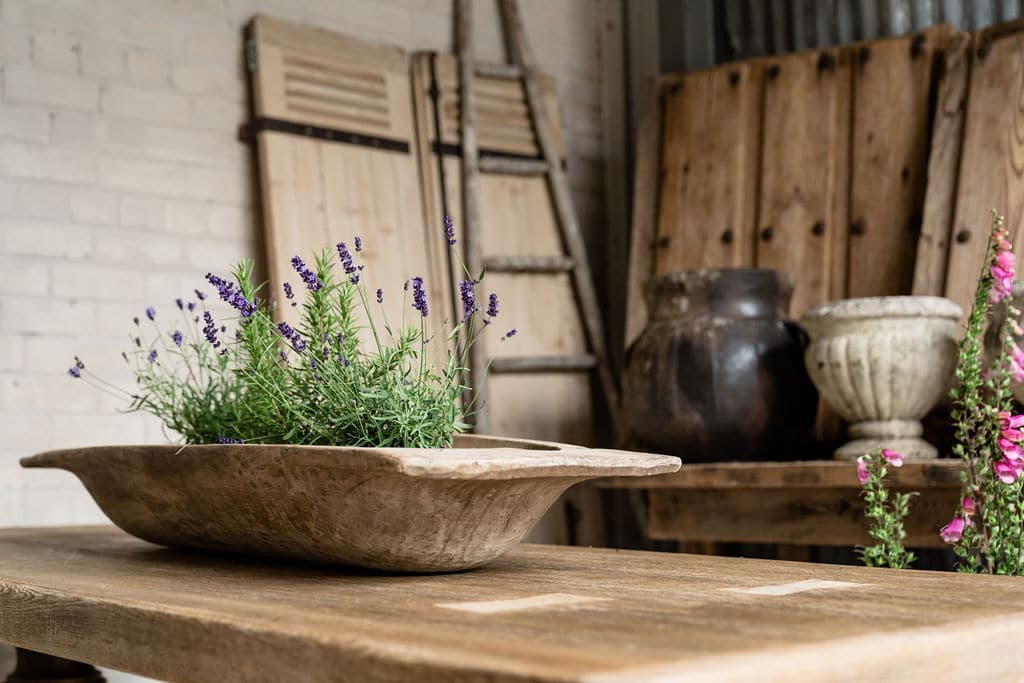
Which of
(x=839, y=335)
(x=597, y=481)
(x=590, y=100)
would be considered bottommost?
(x=597, y=481)

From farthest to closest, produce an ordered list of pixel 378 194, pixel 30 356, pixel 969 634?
1. pixel 378 194
2. pixel 30 356
3. pixel 969 634

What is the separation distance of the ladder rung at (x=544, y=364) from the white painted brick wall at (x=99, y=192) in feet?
2.90

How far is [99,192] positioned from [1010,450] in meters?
2.67

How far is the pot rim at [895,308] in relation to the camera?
2721 mm

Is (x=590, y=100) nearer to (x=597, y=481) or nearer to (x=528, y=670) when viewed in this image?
(x=597, y=481)

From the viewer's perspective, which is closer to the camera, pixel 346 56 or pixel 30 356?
pixel 30 356

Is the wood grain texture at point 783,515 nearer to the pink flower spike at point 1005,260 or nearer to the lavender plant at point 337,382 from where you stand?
the pink flower spike at point 1005,260

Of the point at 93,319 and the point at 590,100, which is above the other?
the point at 590,100

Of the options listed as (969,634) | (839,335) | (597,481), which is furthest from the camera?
(597,481)

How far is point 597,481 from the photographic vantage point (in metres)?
3.41

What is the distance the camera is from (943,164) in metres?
3.25

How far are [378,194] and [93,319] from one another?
0.97m

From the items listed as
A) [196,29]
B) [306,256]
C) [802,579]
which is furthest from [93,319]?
[802,579]

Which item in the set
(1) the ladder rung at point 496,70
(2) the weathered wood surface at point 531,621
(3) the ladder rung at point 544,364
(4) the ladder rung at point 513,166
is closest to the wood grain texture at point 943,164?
(3) the ladder rung at point 544,364
